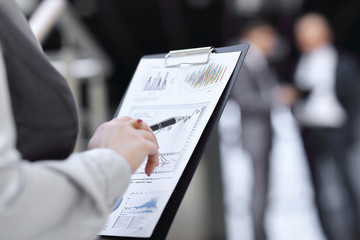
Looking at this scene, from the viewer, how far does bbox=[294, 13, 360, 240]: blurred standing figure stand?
2467 millimetres

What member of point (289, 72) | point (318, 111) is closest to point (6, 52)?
point (318, 111)

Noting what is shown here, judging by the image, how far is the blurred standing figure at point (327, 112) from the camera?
247 centimetres

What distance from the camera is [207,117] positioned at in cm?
65

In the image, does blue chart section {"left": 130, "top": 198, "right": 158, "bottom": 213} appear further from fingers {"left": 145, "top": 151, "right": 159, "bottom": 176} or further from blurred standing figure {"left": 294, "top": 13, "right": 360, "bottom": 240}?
blurred standing figure {"left": 294, "top": 13, "right": 360, "bottom": 240}

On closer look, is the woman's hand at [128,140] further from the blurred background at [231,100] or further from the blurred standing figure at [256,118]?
the blurred standing figure at [256,118]

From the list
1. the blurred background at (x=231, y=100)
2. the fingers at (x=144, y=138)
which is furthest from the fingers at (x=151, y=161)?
the blurred background at (x=231, y=100)

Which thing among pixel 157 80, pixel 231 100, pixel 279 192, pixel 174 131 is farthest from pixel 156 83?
pixel 279 192

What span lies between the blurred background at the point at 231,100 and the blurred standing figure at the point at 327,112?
17mm

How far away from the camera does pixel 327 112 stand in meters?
2.47

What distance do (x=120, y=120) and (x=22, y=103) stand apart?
125 millimetres

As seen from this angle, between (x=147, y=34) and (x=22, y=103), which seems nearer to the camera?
(x=22, y=103)

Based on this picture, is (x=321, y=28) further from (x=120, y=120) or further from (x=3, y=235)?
(x=3, y=235)

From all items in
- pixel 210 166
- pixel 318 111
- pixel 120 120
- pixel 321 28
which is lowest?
pixel 210 166

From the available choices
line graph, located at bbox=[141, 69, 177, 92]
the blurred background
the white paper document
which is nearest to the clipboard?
the white paper document
